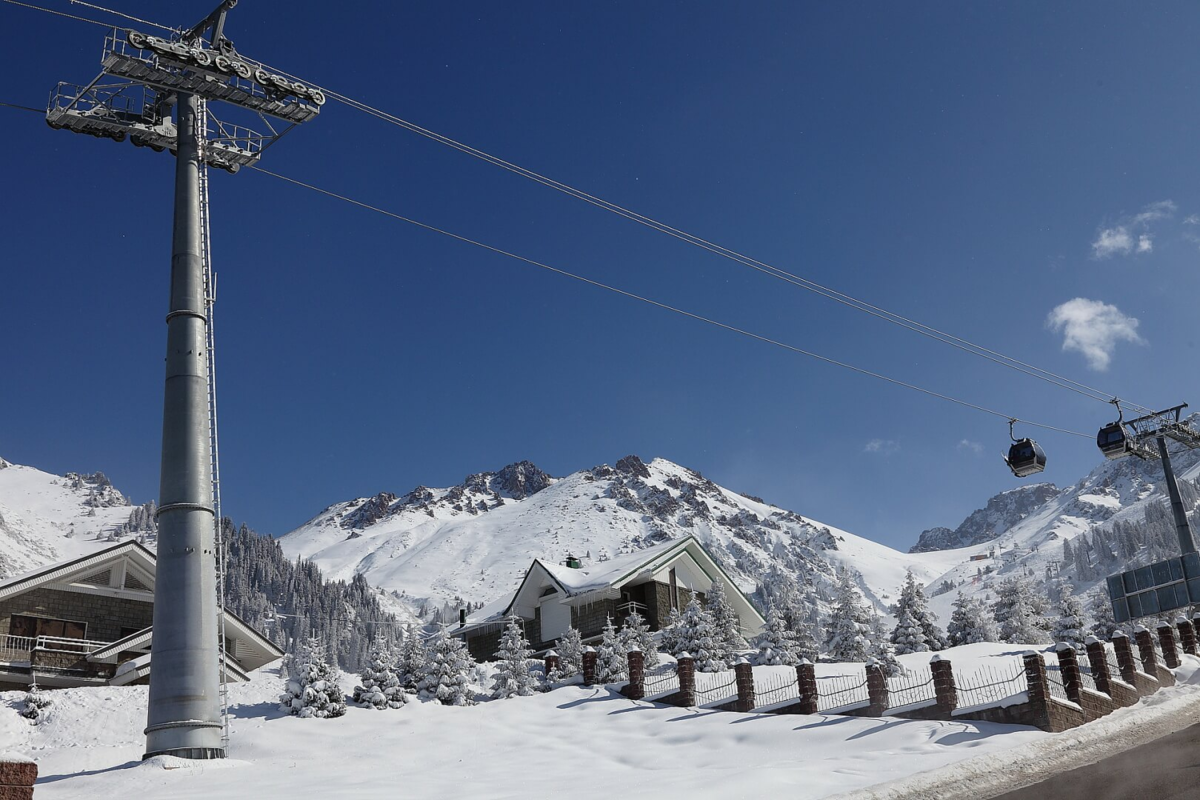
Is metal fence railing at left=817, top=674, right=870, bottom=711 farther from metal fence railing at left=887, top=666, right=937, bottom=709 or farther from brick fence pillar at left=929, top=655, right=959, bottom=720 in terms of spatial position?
brick fence pillar at left=929, top=655, right=959, bottom=720

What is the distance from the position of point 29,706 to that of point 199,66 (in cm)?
1765

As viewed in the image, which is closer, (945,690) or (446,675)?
(945,690)

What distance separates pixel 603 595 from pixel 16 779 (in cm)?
4196

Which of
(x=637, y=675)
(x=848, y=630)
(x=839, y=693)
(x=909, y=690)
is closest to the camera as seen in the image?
(x=909, y=690)

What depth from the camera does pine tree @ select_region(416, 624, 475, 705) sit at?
31.2m

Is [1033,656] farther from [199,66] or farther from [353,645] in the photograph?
[353,645]

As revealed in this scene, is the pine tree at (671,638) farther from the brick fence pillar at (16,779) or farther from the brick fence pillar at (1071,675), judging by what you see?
the brick fence pillar at (16,779)

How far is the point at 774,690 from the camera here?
27453 millimetres

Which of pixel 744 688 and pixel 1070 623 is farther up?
pixel 1070 623

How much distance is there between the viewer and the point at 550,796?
16.0m

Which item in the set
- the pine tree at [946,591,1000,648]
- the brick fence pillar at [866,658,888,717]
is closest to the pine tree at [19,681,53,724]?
the brick fence pillar at [866,658,888,717]

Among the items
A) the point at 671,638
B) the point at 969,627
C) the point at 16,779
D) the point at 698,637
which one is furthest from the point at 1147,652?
the point at 16,779

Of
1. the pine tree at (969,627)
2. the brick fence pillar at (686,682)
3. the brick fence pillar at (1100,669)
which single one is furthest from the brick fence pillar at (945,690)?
the pine tree at (969,627)

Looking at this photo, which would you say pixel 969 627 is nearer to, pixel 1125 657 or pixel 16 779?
pixel 1125 657
